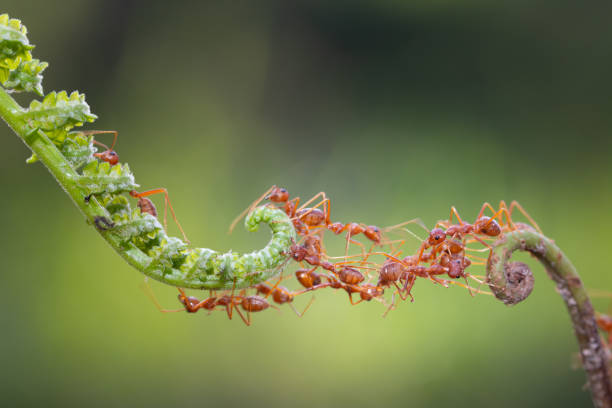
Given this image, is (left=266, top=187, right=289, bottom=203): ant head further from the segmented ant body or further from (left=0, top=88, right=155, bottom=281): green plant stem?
(left=0, top=88, right=155, bottom=281): green plant stem

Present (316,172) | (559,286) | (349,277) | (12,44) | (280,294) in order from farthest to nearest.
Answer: (316,172)
(280,294)
(349,277)
(559,286)
(12,44)

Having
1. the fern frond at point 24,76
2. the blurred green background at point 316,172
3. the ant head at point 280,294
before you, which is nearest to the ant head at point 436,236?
the ant head at point 280,294

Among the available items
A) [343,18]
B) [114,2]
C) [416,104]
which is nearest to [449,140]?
[416,104]

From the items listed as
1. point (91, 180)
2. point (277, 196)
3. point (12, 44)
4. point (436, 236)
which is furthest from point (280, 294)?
point (12, 44)

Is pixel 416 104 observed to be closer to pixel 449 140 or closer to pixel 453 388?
pixel 449 140

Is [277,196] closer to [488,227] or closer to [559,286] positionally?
[488,227]

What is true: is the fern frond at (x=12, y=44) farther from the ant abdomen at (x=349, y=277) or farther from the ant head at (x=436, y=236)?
the ant head at (x=436, y=236)

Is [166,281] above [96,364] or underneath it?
underneath
